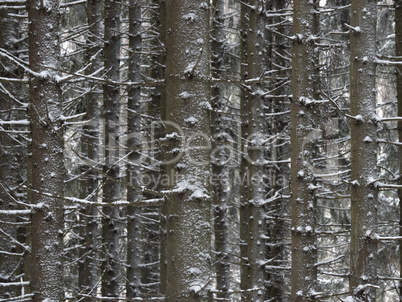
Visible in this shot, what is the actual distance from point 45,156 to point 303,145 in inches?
138

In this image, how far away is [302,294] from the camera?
243 inches

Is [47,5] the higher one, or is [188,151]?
[47,5]

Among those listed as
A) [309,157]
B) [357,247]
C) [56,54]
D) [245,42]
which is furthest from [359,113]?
[245,42]

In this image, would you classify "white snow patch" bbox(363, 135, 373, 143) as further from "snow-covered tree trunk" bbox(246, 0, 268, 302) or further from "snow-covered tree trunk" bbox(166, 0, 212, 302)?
"snow-covered tree trunk" bbox(246, 0, 268, 302)

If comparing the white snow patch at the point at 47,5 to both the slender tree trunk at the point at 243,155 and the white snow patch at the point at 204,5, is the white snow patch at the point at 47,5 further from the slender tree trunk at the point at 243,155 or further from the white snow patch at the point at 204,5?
the slender tree trunk at the point at 243,155

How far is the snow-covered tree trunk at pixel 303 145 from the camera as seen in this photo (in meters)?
6.25

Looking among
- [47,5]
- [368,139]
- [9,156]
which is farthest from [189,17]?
[9,156]

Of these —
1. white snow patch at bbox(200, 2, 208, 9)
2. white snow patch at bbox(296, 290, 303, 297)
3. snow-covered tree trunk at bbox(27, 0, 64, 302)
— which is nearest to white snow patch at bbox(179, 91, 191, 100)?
white snow patch at bbox(200, 2, 208, 9)

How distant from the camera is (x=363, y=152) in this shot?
18.2 feet

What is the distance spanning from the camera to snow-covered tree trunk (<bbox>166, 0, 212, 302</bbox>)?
11.5ft

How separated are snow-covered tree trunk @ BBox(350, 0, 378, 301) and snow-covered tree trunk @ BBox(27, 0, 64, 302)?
345 cm

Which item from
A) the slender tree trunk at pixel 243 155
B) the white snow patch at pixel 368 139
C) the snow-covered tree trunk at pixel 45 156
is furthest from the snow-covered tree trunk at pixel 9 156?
the white snow patch at pixel 368 139

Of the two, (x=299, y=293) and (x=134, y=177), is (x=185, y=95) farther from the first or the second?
(x=134, y=177)

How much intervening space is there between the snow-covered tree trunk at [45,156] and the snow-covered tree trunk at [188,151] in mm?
1326
